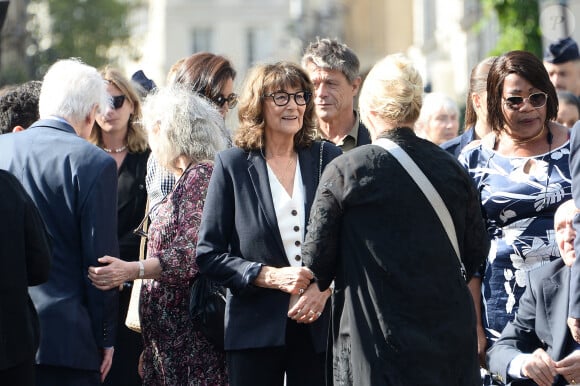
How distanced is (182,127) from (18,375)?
69.3 inches

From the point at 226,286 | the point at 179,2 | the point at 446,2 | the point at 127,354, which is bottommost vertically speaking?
the point at 127,354

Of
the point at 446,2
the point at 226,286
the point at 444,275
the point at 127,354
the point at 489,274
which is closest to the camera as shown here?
the point at 444,275

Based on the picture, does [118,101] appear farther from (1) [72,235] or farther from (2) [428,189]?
(2) [428,189]

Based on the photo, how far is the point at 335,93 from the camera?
8.31 meters

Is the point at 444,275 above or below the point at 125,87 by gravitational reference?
below

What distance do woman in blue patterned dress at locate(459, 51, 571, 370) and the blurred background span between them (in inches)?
48.8

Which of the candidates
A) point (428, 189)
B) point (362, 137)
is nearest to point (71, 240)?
point (428, 189)

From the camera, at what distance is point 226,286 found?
21.2ft

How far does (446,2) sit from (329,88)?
98.3 feet

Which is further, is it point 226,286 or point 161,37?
point 161,37

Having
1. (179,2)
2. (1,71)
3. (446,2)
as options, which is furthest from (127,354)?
(179,2)

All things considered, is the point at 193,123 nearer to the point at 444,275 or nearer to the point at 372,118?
the point at 372,118

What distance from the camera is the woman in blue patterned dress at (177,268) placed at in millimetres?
6914

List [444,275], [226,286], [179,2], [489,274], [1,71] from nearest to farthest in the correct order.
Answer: [444,275]
[226,286]
[489,274]
[1,71]
[179,2]
